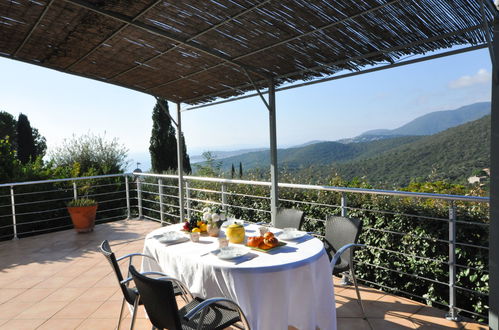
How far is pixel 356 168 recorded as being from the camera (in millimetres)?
10914

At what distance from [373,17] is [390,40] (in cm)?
38

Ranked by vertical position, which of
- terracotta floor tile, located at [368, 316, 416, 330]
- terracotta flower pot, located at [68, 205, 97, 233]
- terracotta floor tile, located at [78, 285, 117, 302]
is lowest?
terracotta floor tile, located at [368, 316, 416, 330]

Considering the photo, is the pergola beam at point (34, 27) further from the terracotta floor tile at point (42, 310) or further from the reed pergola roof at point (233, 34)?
the terracotta floor tile at point (42, 310)

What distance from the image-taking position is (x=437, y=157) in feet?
37.9

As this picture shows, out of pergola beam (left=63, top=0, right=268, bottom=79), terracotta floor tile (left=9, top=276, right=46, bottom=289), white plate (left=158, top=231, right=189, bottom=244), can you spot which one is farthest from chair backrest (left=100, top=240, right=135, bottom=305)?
terracotta floor tile (left=9, top=276, right=46, bottom=289)

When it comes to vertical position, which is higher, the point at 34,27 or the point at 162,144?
the point at 34,27

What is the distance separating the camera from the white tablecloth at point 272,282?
190 cm

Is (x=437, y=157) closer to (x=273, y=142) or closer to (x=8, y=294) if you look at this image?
(x=273, y=142)

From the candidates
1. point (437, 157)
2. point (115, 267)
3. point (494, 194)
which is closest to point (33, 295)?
point (115, 267)

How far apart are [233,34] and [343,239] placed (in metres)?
2.07

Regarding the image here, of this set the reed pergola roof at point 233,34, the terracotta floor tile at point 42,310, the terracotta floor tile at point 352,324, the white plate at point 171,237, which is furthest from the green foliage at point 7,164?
the terracotta floor tile at point 352,324

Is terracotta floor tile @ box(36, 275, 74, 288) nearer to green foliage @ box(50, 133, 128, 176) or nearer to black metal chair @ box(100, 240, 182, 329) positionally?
black metal chair @ box(100, 240, 182, 329)

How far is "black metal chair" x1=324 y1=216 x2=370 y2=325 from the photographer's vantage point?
2.65 metres

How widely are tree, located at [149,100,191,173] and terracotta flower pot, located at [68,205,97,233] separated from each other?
838cm
